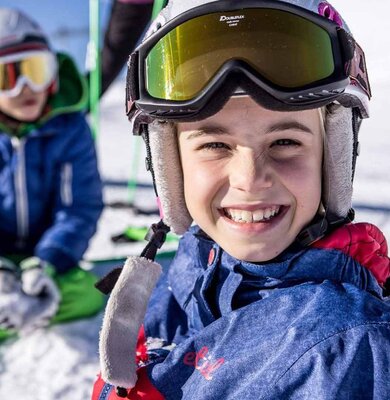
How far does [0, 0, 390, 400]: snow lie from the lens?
2.34 m

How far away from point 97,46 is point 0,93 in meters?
1.63

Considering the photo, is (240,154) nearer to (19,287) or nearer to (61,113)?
(19,287)

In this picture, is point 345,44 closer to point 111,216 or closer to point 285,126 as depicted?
point 285,126

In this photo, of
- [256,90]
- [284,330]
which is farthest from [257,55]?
[284,330]

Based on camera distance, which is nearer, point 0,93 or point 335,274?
point 335,274

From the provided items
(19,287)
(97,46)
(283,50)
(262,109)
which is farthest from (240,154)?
(97,46)

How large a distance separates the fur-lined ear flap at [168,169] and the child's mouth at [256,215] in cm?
20

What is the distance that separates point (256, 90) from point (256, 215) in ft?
0.78

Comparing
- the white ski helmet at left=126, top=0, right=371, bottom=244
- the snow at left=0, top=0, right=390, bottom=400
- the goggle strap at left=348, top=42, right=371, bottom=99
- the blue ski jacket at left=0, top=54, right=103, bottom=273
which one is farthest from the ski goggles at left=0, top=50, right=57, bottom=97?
the goggle strap at left=348, top=42, right=371, bottom=99

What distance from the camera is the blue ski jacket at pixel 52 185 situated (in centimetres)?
294

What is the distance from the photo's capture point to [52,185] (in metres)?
3.11

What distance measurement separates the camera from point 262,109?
1.16 meters

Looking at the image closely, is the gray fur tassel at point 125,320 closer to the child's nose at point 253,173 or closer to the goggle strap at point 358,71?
the child's nose at point 253,173

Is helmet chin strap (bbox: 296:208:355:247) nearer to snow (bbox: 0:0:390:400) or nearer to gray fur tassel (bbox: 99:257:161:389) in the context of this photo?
gray fur tassel (bbox: 99:257:161:389)
